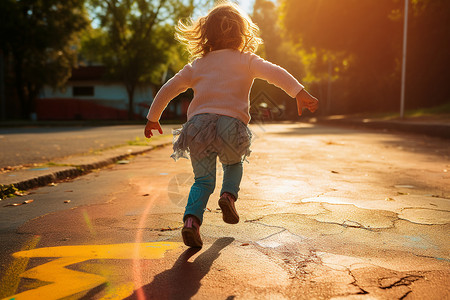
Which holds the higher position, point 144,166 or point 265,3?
point 265,3

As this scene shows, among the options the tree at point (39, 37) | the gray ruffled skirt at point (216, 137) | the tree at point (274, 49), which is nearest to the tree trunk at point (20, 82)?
the tree at point (39, 37)

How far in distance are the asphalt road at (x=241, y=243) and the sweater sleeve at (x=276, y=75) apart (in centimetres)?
97

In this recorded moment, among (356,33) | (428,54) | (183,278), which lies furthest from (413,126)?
(183,278)

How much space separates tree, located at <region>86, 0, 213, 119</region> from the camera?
117 ft

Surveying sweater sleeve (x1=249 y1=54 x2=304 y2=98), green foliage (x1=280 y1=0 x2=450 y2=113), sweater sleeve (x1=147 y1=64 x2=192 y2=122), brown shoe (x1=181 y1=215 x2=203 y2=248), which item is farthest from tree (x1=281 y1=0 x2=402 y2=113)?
brown shoe (x1=181 y1=215 x2=203 y2=248)

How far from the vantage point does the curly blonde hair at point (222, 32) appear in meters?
3.24

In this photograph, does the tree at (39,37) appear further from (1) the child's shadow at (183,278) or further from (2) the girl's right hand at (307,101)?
(1) the child's shadow at (183,278)

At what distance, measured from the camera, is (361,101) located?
4409 centimetres

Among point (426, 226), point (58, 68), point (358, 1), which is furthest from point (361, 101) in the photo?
point (426, 226)

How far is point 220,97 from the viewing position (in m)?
3.14

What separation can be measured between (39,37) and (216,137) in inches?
1208

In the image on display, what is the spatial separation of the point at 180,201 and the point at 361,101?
139 feet

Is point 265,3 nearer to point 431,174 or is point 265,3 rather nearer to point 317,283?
point 431,174

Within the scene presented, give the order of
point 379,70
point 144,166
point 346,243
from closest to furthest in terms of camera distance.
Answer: point 346,243
point 144,166
point 379,70
